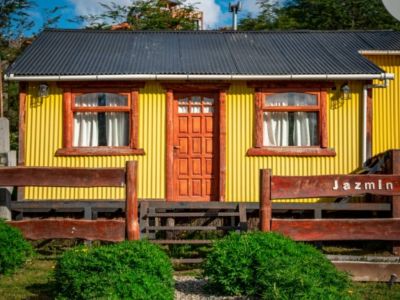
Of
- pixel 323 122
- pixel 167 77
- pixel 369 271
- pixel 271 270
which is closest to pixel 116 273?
pixel 271 270

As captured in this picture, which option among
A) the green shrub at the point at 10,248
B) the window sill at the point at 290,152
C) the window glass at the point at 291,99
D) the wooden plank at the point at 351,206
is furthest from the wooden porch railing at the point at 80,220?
the window glass at the point at 291,99

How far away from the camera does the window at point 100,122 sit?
11.6m

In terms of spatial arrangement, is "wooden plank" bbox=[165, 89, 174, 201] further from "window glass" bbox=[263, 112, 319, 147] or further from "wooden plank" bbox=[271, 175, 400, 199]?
"wooden plank" bbox=[271, 175, 400, 199]

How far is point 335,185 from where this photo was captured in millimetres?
7566

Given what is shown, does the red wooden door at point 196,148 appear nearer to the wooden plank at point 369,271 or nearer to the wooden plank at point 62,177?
the wooden plank at point 62,177

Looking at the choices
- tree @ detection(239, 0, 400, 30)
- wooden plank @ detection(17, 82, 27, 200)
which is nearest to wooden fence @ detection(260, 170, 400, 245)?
wooden plank @ detection(17, 82, 27, 200)

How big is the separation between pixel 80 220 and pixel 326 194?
3.12m

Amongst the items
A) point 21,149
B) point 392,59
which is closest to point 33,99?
point 21,149

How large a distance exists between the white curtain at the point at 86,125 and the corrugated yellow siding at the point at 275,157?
261 cm

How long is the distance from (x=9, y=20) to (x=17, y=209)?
15451 mm

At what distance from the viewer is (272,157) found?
38.2 feet

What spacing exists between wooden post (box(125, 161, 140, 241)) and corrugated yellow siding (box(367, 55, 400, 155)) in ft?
25.2

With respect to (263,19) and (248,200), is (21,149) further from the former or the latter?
(263,19)

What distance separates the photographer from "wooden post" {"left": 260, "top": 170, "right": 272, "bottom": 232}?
24.1ft
